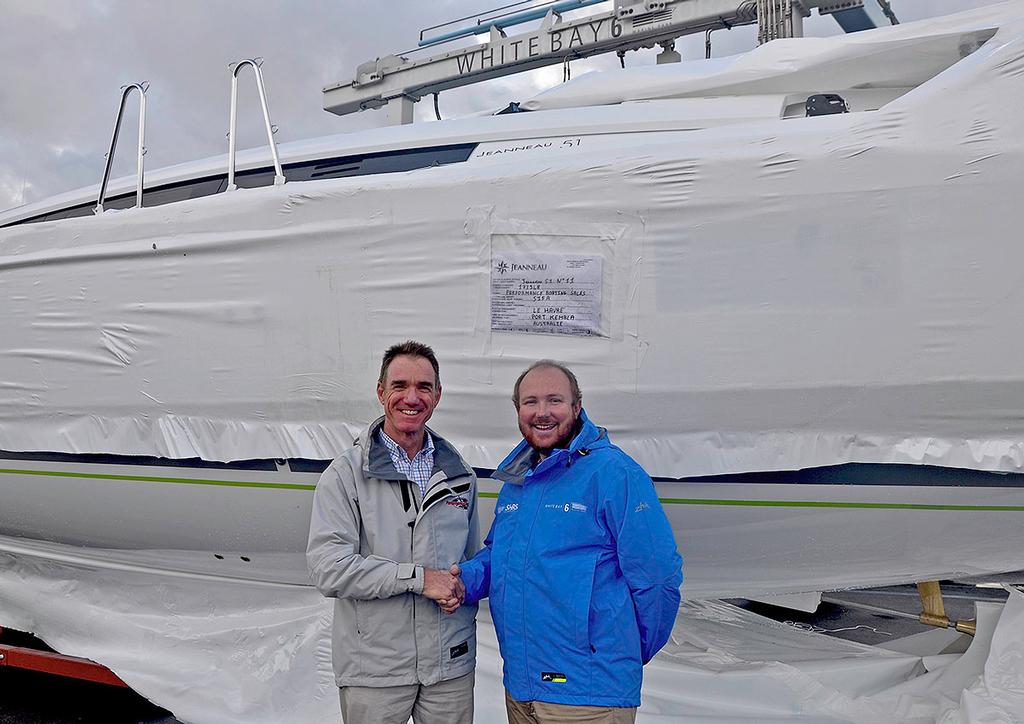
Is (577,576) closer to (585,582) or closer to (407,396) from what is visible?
(585,582)

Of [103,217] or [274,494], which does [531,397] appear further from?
[103,217]

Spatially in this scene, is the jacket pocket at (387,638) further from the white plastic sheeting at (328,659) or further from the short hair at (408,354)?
the white plastic sheeting at (328,659)

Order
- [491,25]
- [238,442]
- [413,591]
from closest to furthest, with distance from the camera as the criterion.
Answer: [413,591]
[238,442]
[491,25]

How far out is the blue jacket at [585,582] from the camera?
1641 mm

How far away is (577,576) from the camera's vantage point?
1657mm

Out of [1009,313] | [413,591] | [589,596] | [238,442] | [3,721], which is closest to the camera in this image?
[589,596]

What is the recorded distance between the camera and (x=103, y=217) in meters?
3.08

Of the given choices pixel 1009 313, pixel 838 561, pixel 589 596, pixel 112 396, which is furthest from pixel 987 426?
pixel 112 396

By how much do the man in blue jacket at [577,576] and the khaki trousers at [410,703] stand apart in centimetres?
13

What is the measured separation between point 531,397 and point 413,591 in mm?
495

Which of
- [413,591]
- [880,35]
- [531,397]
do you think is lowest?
[413,591]

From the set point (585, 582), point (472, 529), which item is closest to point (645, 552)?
point (585, 582)

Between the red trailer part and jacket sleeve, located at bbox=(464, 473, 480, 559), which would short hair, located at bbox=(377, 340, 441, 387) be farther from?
the red trailer part

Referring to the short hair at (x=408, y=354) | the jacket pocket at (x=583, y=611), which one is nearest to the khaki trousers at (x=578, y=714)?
the jacket pocket at (x=583, y=611)
